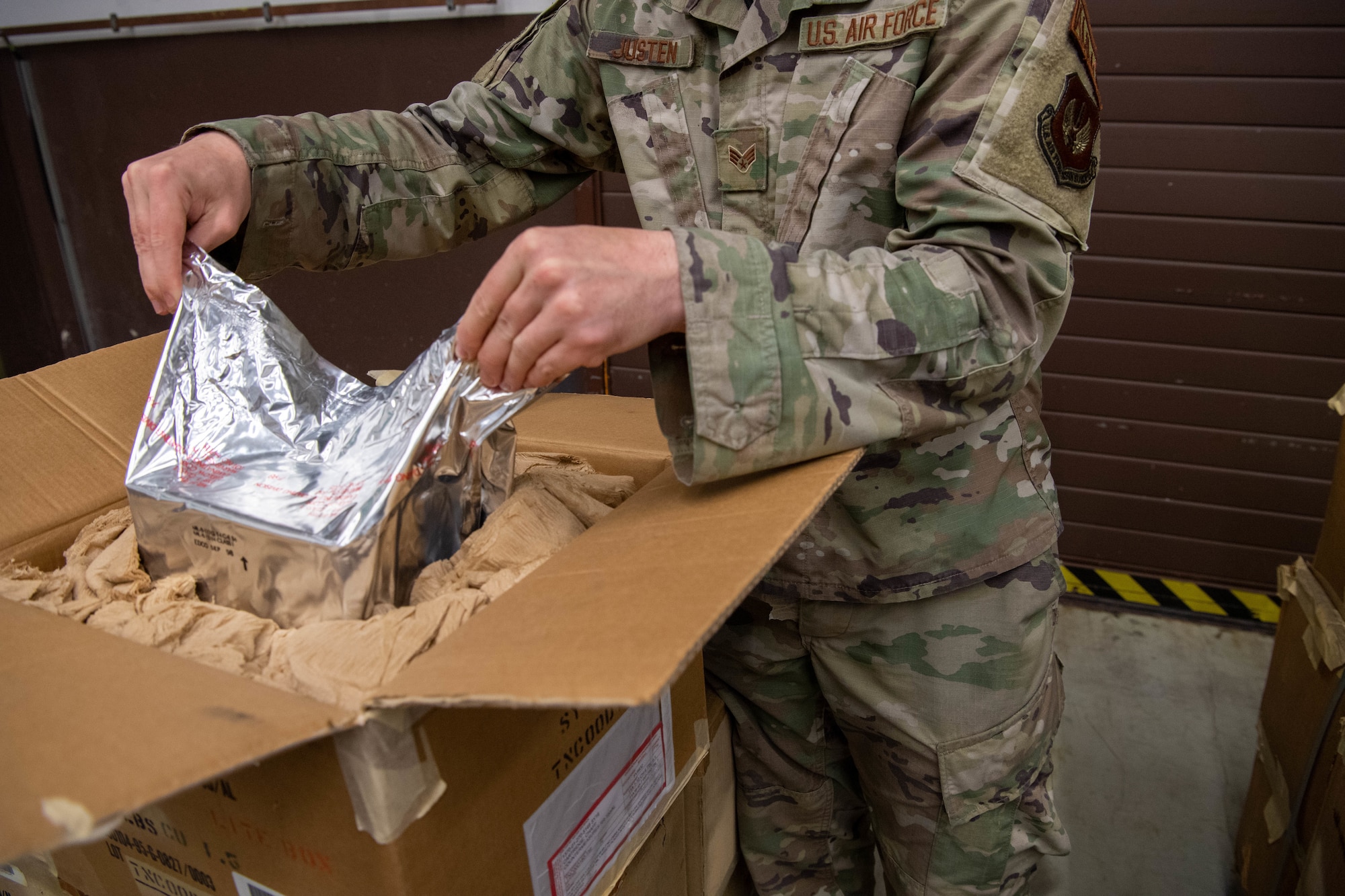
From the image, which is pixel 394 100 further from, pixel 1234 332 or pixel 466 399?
pixel 1234 332

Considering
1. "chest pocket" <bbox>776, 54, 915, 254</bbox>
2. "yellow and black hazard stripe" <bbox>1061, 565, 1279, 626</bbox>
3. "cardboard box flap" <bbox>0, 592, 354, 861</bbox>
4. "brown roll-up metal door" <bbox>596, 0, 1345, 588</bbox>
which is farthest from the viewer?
"yellow and black hazard stripe" <bbox>1061, 565, 1279, 626</bbox>

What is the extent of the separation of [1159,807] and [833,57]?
5.41 ft

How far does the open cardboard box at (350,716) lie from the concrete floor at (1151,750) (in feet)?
4.01

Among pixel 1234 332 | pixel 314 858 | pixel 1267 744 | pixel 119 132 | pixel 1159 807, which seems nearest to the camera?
pixel 314 858

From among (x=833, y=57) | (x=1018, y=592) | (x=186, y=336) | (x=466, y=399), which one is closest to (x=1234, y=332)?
(x=1018, y=592)

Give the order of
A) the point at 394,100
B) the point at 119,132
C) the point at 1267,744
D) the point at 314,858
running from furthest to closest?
the point at 119,132 < the point at 394,100 < the point at 1267,744 < the point at 314,858

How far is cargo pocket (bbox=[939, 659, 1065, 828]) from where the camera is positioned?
981 millimetres

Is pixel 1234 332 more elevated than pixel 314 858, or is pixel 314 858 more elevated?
pixel 314 858

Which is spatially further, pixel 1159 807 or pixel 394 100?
pixel 394 100

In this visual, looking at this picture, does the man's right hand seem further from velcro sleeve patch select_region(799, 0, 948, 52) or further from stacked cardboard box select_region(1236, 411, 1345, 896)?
stacked cardboard box select_region(1236, 411, 1345, 896)

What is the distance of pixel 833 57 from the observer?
2.76ft

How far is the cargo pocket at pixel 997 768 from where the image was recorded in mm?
981

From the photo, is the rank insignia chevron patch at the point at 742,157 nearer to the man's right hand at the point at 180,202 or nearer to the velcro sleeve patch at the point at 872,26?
the velcro sleeve patch at the point at 872,26

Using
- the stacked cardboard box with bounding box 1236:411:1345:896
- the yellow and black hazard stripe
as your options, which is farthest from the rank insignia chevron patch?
the yellow and black hazard stripe
